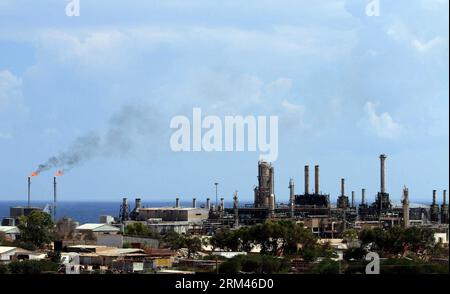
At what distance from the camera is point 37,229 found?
41.2m

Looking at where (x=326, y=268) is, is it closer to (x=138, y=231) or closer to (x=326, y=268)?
(x=326, y=268)

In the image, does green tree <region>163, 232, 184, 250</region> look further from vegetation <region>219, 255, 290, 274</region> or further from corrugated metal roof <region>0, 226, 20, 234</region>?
vegetation <region>219, 255, 290, 274</region>

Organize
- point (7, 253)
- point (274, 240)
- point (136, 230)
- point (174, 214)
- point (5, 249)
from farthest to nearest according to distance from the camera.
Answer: point (174, 214), point (136, 230), point (274, 240), point (5, 249), point (7, 253)

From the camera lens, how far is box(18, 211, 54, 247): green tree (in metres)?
40.0

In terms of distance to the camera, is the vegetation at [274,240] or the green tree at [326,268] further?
the vegetation at [274,240]

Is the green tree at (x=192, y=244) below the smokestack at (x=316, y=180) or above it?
below

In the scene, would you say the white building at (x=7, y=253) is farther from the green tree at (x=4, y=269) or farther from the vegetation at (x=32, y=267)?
the vegetation at (x=32, y=267)

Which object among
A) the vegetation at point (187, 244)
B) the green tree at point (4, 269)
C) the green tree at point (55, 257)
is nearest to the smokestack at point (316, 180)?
the vegetation at point (187, 244)

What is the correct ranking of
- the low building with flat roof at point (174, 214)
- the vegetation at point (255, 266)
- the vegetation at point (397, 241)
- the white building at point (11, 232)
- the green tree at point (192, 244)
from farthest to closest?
the low building with flat roof at point (174, 214), the white building at point (11, 232), the green tree at point (192, 244), the vegetation at point (397, 241), the vegetation at point (255, 266)

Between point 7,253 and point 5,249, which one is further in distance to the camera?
point 5,249

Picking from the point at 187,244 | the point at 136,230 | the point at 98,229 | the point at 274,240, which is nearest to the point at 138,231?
the point at 136,230

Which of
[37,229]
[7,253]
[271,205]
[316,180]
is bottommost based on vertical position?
[7,253]

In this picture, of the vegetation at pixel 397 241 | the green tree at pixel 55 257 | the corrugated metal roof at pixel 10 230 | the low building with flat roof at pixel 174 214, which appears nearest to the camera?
the green tree at pixel 55 257

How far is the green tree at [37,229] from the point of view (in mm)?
39969
